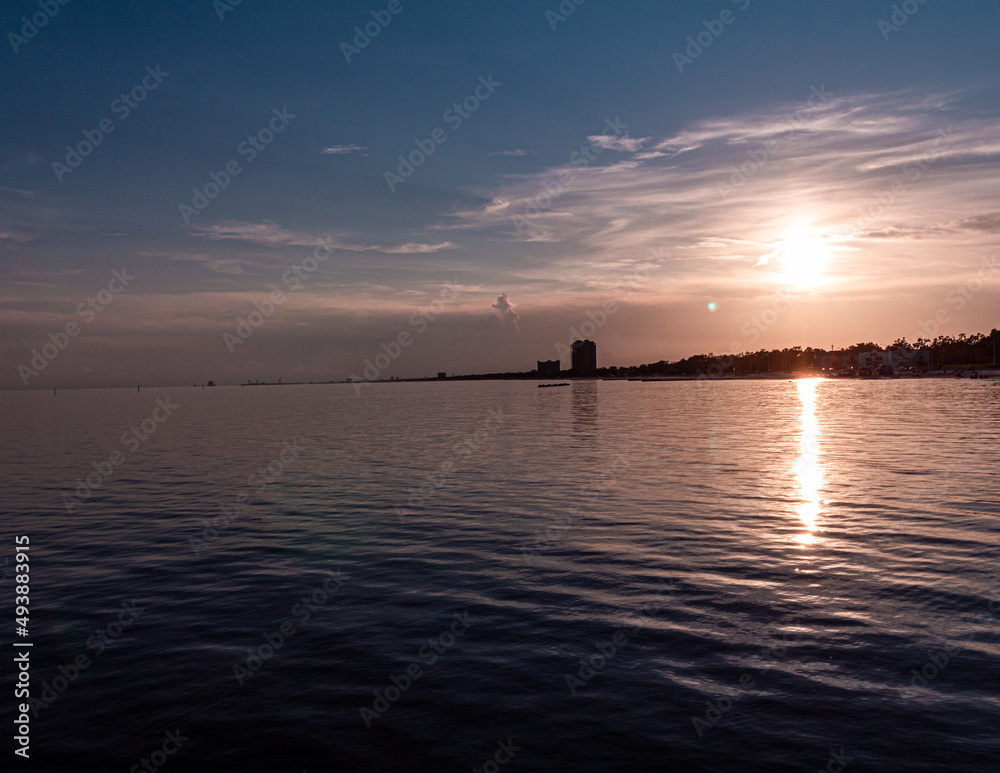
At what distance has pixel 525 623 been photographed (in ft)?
51.2

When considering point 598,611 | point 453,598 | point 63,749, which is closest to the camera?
point 63,749

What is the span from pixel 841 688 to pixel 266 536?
2030cm

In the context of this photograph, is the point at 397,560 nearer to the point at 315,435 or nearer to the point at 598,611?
the point at 598,611

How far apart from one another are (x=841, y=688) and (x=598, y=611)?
567cm

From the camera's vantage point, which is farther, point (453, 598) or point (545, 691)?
point (453, 598)

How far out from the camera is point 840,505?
28.2m

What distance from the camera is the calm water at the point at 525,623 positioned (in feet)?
35.1

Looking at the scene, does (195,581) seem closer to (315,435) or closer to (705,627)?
(705,627)

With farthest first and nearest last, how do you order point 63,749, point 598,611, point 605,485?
1. point 605,485
2. point 598,611
3. point 63,749

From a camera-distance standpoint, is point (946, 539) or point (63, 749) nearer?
point (63, 749)

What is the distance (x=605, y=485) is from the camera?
1366 inches

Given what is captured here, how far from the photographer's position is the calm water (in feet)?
35.1

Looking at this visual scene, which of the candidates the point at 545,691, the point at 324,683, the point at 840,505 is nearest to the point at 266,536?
the point at 324,683

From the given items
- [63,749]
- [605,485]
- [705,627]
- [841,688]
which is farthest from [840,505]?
[63,749]
